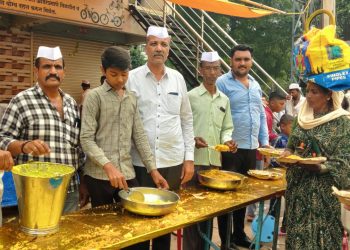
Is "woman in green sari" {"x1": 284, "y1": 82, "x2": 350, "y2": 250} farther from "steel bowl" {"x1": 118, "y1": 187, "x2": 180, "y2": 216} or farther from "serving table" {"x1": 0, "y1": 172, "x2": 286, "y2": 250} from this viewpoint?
"steel bowl" {"x1": 118, "y1": 187, "x2": 180, "y2": 216}

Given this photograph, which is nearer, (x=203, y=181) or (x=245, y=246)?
(x=203, y=181)

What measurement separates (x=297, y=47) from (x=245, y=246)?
229cm

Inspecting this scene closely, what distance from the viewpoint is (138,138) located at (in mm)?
2758

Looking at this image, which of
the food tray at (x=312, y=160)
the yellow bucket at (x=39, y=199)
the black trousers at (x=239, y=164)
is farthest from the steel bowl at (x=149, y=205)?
the black trousers at (x=239, y=164)

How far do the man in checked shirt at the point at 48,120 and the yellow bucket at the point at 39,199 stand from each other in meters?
0.53

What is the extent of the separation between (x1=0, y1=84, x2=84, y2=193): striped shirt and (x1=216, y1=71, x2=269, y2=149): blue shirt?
1.93m

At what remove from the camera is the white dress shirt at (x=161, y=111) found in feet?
9.85

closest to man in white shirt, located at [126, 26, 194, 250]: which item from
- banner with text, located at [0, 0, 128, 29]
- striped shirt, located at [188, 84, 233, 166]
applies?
striped shirt, located at [188, 84, 233, 166]

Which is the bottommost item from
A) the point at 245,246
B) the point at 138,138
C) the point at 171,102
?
the point at 245,246

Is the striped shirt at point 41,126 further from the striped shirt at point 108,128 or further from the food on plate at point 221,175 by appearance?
the food on plate at point 221,175

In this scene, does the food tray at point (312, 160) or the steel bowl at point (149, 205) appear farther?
the food tray at point (312, 160)

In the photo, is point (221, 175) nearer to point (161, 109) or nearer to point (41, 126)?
point (161, 109)

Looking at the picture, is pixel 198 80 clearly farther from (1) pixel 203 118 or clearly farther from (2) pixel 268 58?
(2) pixel 268 58

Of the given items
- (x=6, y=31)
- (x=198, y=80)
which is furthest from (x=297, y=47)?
(x=6, y=31)
